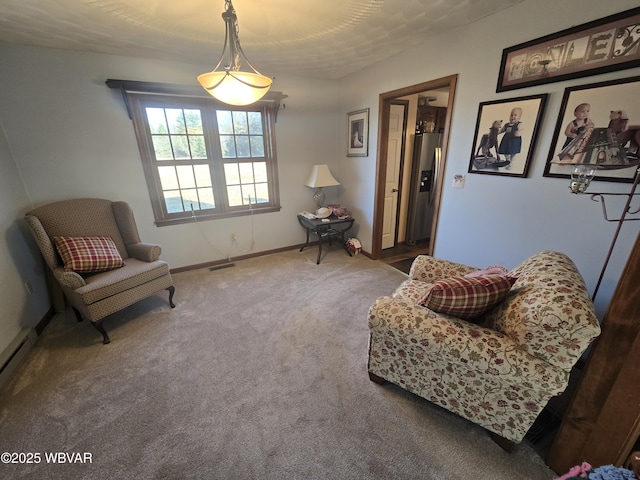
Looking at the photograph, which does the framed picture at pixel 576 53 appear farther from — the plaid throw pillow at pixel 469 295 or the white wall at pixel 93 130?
the white wall at pixel 93 130

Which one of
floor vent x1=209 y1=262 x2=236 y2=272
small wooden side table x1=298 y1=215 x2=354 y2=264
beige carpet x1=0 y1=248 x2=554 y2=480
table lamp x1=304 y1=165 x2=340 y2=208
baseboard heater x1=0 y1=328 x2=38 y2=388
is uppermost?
table lamp x1=304 y1=165 x2=340 y2=208

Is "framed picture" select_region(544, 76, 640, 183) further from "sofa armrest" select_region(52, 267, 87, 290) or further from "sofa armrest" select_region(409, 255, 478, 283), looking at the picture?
"sofa armrest" select_region(52, 267, 87, 290)

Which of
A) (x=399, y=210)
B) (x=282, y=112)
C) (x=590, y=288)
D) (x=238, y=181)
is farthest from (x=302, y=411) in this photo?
(x=282, y=112)

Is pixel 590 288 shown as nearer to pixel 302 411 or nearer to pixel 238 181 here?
pixel 302 411

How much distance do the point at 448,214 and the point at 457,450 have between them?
183cm

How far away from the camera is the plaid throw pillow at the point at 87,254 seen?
2.09 meters

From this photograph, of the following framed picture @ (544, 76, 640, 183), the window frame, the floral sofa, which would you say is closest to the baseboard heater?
the window frame

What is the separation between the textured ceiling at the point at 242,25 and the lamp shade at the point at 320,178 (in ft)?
4.08

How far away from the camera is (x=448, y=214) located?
245cm

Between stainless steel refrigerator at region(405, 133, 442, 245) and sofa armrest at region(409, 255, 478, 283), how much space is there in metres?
1.94

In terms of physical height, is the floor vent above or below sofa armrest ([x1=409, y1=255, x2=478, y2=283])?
below

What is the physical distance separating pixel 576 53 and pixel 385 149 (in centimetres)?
174

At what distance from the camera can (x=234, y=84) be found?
Result: 1.44 meters

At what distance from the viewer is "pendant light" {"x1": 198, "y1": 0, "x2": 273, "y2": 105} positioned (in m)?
1.40
